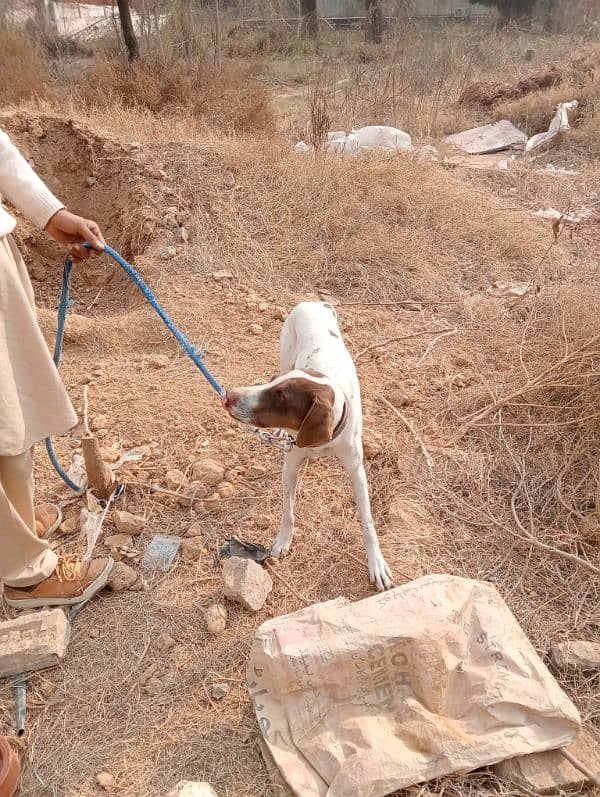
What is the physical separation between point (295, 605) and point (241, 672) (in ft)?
1.16

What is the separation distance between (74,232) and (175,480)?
1.33m

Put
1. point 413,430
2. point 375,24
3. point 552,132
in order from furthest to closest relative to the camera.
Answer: point 375,24, point 552,132, point 413,430

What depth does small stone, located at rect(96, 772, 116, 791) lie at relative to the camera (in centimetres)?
184

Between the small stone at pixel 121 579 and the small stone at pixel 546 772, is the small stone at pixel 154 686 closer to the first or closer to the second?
the small stone at pixel 121 579

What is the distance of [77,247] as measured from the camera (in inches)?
83.4

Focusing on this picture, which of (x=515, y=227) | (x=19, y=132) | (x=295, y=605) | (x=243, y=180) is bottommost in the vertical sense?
(x=295, y=605)

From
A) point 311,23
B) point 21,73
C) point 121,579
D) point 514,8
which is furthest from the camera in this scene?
point 514,8

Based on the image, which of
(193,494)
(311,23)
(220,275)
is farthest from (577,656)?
(311,23)

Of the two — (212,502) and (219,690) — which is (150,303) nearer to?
(212,502)

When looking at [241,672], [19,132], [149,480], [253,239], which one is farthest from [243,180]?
[241,672]

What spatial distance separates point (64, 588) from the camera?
2.34 metres

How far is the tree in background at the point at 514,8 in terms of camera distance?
52.2 feet

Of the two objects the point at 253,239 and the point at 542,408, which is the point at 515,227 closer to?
the point at 253,239

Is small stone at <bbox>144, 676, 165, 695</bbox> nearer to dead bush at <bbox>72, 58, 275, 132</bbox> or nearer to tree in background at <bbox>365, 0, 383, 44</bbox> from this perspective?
dead bush at <bbox>72, 58, 275, 132</bbox>
